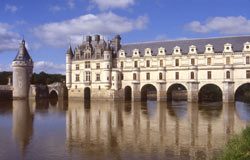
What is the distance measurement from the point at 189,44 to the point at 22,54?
33189mm

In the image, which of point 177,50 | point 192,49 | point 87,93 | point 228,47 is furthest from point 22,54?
point 228,47

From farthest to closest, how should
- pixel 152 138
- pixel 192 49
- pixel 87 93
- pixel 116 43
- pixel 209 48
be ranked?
pixel 87 93, pixel 116 43, pixel 192 49, pixel 209 48, pixel 152 138

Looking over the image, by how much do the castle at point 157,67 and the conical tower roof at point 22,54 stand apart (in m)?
9.49

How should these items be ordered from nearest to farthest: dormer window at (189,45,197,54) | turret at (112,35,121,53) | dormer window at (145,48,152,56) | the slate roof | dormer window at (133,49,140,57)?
the slate roof
dormer window at (189,45,197,54)
dormer window at (145,48,152,56)
dormer window at (133,49,140,57)
turret at (112,35,121,53)

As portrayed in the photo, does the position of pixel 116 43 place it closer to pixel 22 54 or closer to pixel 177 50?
pixel 177 50

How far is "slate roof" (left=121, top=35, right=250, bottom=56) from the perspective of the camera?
54500 mm

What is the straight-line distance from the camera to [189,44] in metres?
58.2

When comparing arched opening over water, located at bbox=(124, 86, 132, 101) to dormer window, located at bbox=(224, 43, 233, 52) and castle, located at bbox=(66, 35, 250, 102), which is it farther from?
dormer window, located at bbox=(224, 43, 233, 52)

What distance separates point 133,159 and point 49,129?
1199cm

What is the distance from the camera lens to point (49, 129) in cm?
2662

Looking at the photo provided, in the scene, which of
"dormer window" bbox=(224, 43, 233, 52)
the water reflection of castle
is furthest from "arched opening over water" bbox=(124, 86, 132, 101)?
the water reflection of castle

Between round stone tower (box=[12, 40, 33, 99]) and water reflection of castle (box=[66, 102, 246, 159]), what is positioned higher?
round stone tower (box=[12, 40, 33, 99])

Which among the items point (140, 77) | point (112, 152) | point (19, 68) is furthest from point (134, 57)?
point (112, 152)

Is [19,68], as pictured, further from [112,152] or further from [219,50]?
[112,152]
